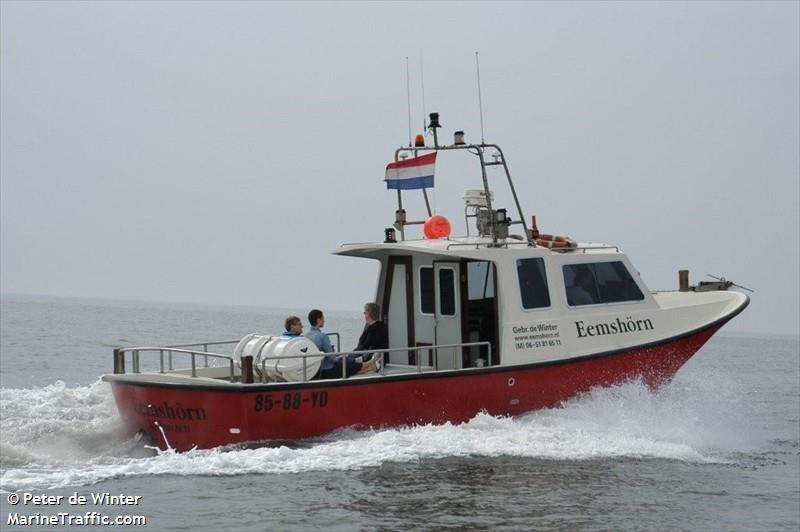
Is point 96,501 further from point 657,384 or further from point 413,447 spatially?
point 657,384

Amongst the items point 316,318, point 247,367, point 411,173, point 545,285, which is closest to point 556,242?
point 545,285

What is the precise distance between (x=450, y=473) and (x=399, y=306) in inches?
128

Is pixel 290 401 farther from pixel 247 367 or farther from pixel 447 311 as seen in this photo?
pixel 447 311

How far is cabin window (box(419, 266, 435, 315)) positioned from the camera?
42.9 feet

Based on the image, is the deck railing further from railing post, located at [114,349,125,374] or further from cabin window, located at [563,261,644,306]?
cabin window, located at [563,261,644,306]

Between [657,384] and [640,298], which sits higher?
[640,298]

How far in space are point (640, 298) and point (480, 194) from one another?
2.40m

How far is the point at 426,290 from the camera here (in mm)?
13133

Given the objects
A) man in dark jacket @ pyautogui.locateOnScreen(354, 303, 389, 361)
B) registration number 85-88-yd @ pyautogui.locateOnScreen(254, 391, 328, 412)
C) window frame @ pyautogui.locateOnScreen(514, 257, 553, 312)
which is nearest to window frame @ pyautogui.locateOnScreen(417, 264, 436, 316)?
man in dark jacket @ pyautogui.locateOnScreen(354, 303, 389, 361)

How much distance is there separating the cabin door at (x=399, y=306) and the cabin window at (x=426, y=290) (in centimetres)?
15

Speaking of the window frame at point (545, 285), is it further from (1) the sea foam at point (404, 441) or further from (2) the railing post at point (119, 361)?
(2) the railing post at point (119, 361)

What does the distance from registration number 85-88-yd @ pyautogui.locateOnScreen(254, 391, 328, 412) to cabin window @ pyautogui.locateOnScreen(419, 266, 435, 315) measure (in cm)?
231

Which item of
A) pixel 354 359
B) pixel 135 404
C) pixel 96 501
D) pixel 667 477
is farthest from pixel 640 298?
pixel 96 501

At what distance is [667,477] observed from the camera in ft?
36.5
